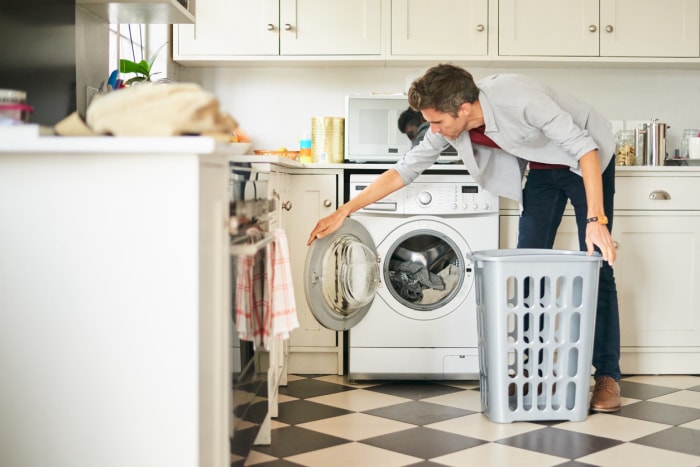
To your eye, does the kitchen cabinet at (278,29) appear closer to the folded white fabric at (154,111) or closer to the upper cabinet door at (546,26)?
the upper cabinet door at (546,26)

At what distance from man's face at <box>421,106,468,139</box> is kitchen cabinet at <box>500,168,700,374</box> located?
78cm

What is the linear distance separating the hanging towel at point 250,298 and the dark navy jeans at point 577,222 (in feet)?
4.50

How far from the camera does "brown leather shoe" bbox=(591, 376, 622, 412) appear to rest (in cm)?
290

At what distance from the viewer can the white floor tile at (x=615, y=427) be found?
8.55ft

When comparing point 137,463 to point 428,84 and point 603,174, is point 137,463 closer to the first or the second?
point 428,84

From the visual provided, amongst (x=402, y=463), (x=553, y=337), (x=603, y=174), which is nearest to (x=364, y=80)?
(x=603, y=174)

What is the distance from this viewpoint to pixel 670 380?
11.3 feet

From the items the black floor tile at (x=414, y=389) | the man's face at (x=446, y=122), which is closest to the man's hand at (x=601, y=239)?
the man's face at (x=446, y=122)

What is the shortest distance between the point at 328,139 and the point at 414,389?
3.80 feet

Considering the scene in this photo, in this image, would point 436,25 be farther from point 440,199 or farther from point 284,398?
point 284,398

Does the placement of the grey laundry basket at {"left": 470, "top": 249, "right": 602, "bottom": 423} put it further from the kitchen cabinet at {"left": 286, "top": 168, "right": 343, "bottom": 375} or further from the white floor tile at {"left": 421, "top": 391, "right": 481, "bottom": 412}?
the kitchen cabinet at {"left": 286, "top": 168, "right": 343, "bottom": 375}

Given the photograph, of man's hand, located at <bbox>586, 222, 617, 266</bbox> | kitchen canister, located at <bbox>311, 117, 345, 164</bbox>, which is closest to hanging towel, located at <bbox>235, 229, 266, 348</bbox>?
man's hand, located at <bbox>586, 222, 617, 266</bbox>

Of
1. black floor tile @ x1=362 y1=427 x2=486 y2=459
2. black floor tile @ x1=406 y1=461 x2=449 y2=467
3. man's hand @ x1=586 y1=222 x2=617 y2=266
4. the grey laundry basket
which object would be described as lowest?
black floor tile @ x1=362 y1=427 x2=486 y2=459

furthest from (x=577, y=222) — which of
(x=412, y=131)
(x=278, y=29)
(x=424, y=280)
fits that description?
(x=278, y=29)
